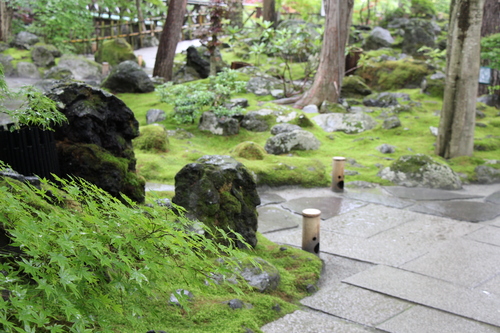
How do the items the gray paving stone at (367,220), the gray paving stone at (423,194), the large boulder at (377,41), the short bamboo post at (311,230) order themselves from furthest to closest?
1. the large boulder at (377,41)
2. the gray paving stone at (423,194)
3. the gray paving stone at (367,220)
4. the short bamboo post at (311,230)

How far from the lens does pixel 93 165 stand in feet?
18.4

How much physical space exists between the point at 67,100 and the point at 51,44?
51.1 feet

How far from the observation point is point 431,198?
8008mm

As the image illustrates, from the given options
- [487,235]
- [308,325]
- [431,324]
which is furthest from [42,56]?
[431,324]

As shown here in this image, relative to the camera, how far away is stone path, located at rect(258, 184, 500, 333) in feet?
14.3

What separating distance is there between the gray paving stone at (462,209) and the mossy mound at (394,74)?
916 centimetres

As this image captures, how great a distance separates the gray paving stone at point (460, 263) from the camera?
524 centimetres

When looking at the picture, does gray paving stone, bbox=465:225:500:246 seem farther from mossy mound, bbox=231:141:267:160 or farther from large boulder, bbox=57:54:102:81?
large boulder, bbox=57:54:102:81

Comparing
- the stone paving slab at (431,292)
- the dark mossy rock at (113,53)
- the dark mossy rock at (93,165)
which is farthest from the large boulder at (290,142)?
the dark mossy rock at (113,53)

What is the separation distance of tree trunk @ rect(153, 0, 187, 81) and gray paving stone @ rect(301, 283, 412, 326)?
1262 cm

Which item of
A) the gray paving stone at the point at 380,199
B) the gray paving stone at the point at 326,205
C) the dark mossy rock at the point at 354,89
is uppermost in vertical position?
the dark mossy rock at the point at 354,89

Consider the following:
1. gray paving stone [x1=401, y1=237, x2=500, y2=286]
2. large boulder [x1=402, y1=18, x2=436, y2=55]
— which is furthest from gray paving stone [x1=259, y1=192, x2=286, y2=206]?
large boulder [x1=402, y1=18, x2=436, y2=55]

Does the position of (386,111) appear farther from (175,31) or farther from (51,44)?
(51,44)

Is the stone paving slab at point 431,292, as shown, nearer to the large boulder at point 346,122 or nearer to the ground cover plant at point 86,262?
the ground cover plant at point 86,262
